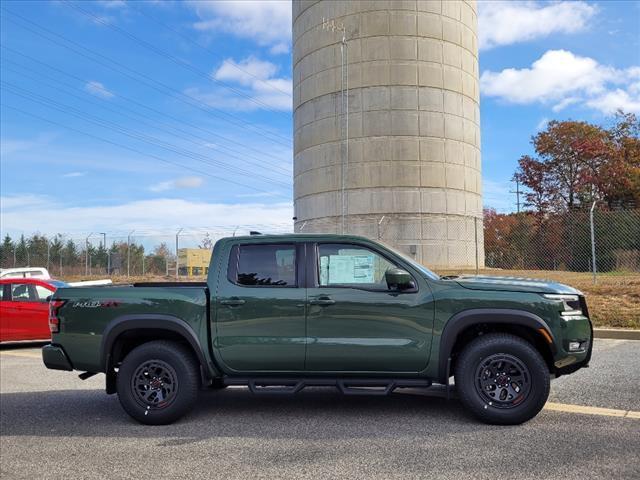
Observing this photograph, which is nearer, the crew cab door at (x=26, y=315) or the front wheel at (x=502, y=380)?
the front wheel at (x=502, y=380)

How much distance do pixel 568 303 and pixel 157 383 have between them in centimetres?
406

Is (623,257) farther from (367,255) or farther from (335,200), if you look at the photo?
(367,255)

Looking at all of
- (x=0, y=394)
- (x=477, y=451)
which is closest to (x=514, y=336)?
(x=477, y=451)

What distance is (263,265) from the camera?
19.2 feet

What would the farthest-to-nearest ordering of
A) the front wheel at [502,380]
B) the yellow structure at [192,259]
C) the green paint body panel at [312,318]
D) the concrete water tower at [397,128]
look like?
the concrete water tower at [397,128] < the yellow structure at [192,259] < the green paint body panel at [312,318] < the front wheel at [502,380]

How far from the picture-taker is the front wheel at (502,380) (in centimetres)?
530

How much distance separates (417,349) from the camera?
5414 millimetres

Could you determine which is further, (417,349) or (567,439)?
(417,349)

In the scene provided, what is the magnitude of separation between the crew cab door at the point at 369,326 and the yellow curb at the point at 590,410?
1.66 meters

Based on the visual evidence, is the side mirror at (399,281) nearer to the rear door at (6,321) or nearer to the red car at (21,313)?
the red car at (21,313)

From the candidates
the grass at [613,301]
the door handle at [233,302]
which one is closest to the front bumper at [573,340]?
the door handle at [233,302]

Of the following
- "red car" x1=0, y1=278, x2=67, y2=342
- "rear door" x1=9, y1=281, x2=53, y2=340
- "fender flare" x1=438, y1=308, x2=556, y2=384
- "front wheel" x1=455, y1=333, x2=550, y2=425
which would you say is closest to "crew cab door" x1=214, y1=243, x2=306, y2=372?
"fender flare" x1=438, y1=308, x2=556, y2=384

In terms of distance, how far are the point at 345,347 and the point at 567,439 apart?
2.05m

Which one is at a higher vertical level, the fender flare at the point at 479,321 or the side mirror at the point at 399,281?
the side mirror at the point at 399,281
